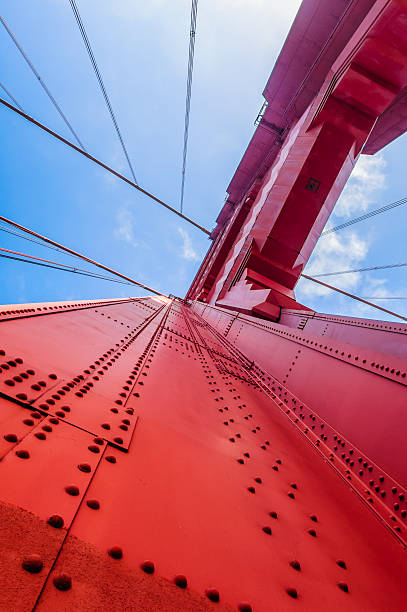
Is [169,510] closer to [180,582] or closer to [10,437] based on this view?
[180,582]

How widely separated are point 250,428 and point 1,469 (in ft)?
7.11

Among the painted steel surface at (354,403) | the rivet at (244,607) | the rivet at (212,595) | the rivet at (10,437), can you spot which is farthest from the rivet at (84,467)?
the painted steel surface at (354,403)

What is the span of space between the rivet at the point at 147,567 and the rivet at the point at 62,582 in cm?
26

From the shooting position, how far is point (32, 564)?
785 mm

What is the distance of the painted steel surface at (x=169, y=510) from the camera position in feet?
2.92

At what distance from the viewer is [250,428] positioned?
2.82 m

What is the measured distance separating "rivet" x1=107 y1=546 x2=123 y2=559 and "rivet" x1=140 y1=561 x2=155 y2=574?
81mm

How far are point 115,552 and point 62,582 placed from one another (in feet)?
0.65

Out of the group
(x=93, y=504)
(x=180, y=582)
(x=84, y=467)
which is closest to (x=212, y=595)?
(x=180, y=582)

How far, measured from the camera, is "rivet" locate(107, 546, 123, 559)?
3.13 ft

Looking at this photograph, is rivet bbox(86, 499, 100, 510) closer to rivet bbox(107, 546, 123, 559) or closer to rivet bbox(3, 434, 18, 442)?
rivet bbox(107, 546, 123, 559)

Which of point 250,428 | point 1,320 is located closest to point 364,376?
point 250,428

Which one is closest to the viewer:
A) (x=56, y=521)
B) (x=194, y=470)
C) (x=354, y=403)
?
(x=56, y=521)

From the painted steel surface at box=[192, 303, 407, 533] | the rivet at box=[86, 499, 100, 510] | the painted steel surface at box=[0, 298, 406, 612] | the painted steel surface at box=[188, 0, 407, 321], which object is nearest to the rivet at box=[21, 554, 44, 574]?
the painted steel surface at box=[0, 298, 406, 612]
